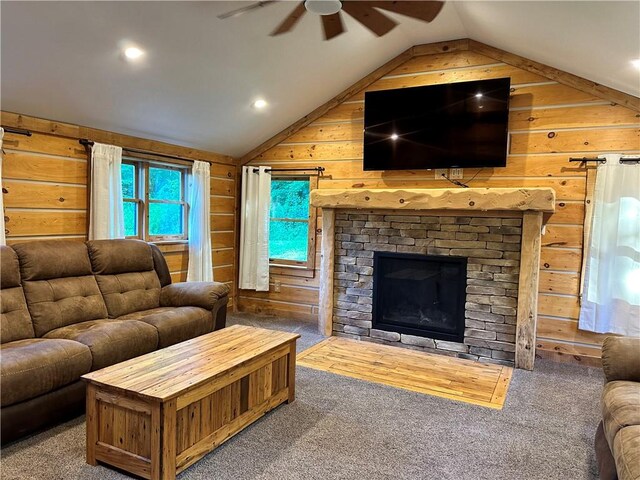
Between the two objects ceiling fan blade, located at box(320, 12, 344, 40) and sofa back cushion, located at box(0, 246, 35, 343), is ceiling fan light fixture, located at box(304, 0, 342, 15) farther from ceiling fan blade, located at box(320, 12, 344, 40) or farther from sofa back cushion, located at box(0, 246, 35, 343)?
sofa back cushion, located at box(0, 246, 35, 343)

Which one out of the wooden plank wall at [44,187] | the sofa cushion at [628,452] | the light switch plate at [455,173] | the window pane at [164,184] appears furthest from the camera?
the window pane at [164,184]

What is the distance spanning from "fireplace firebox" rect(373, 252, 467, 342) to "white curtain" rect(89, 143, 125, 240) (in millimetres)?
2540

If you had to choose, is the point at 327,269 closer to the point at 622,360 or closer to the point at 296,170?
the point at 296,170

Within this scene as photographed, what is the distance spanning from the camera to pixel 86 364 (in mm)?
2697

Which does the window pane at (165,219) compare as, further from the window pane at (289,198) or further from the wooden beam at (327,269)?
the wooden beam at (327,269)

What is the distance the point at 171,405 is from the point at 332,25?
2.61 meters

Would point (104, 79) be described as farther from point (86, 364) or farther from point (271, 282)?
point (271, 282)

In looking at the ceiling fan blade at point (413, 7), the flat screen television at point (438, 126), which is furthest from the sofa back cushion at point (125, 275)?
the ceiling fan blade at point (413, 7)

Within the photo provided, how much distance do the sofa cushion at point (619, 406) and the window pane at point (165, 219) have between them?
13.8ft

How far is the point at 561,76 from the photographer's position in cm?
397

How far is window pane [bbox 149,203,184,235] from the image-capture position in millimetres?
4746

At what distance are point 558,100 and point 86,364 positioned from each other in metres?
4.33

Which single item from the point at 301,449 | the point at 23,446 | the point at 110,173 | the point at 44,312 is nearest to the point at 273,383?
the point at 301,449

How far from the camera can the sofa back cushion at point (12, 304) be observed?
9.27 feet
